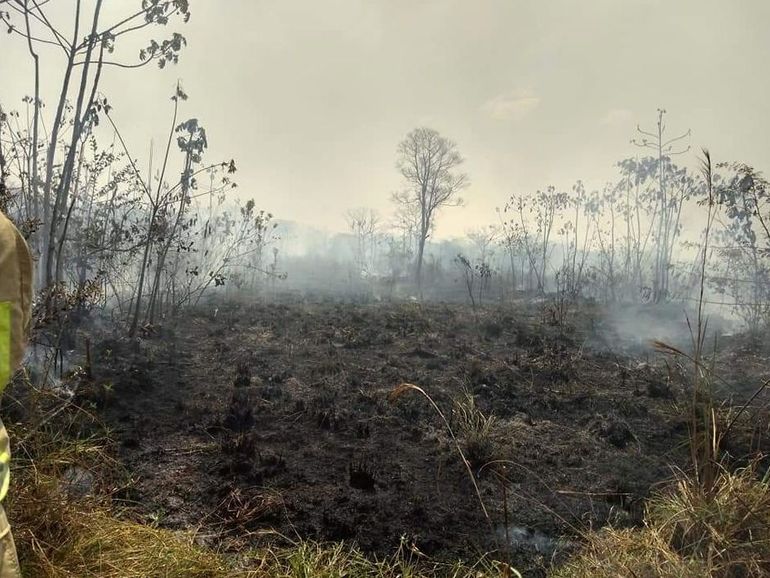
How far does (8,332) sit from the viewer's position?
3.72 ft

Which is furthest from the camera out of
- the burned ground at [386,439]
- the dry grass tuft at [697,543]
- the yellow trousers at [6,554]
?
the burned ground at [386,439]

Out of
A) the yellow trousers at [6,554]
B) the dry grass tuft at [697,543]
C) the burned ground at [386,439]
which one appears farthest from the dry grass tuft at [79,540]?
the dry grass tuft at [697,543]

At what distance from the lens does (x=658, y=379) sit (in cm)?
671

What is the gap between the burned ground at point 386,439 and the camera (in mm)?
3104

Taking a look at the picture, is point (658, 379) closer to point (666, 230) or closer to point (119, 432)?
point (119, 432)

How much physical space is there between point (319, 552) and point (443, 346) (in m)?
6.32

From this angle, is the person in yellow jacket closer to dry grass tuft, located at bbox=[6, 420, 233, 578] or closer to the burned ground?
dry grass tuft, located at bbox=[6, 420, 233, 578]

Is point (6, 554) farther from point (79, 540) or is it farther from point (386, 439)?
point (386, 439)

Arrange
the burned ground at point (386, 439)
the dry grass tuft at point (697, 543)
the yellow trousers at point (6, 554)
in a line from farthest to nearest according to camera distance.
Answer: the burned ground at point (386, 439) < the dry grass tuft at point (697, 543) < the yellow trousers at point (6, 554)

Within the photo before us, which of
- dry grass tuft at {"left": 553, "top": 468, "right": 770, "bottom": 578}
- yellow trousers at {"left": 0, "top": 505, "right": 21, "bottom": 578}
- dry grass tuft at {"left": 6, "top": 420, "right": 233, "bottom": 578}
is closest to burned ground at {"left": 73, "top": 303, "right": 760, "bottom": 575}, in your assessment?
dry grass tuft at {"left": 553, "top": 468, "right": 770, "bottom": 578}

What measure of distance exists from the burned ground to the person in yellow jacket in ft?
6.06

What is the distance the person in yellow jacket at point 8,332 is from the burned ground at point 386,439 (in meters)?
1.85

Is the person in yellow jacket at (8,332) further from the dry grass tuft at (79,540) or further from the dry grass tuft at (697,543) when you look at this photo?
the dry grass tuft at (697,543)

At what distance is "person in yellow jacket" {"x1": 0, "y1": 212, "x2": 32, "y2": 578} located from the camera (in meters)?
1.13
